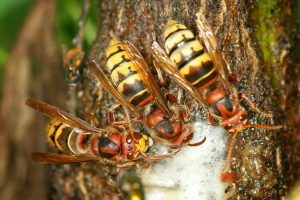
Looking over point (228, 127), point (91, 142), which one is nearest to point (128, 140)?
point (91, 142)

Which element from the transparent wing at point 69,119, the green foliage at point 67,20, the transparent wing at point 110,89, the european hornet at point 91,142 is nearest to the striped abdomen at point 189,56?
the transparent wing at point 110,89

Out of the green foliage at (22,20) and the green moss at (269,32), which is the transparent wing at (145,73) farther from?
the green foliage at (22,20)

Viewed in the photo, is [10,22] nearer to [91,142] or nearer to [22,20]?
[22,20]

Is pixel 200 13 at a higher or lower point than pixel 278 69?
higher

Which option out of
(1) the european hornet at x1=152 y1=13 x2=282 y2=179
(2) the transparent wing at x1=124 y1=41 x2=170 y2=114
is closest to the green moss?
(1) the european hornet at x1=152 y1=13 x2=282 y2=179

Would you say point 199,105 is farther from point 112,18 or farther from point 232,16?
point 112,18

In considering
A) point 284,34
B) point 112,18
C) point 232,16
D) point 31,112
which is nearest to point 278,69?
point 284,34
